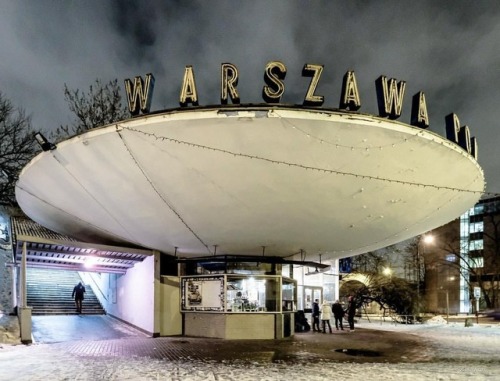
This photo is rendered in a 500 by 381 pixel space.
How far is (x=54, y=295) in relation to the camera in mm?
25547

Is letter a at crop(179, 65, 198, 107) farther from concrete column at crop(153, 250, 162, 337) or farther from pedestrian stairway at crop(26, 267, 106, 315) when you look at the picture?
pedestrian stairway at crop(26, 267, 106, 315)

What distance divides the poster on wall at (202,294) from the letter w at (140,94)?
8610 millimetres

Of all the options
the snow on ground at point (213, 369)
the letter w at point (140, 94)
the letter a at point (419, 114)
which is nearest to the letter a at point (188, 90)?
the letter w at point (140, 94)

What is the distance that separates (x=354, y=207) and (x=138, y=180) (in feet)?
21.9

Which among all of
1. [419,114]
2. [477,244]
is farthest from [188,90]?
[477,244]

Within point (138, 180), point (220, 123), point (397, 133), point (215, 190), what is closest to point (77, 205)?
point (138, 180)

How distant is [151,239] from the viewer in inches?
672

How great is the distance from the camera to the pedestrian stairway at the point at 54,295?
2394 centimetres

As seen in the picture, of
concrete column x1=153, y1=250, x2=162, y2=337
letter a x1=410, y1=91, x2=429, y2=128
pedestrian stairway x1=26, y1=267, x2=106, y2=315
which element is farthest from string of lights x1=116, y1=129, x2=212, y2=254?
pedestrian stairway x1=26, y1=267, x2=106, y2=315

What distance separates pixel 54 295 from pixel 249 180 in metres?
18.2

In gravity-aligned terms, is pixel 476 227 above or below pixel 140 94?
above

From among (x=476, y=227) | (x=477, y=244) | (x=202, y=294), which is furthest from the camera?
(x=476, y=227)

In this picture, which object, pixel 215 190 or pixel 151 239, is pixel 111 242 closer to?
pixel 151 239

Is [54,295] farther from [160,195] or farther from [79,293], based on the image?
[160,195]
